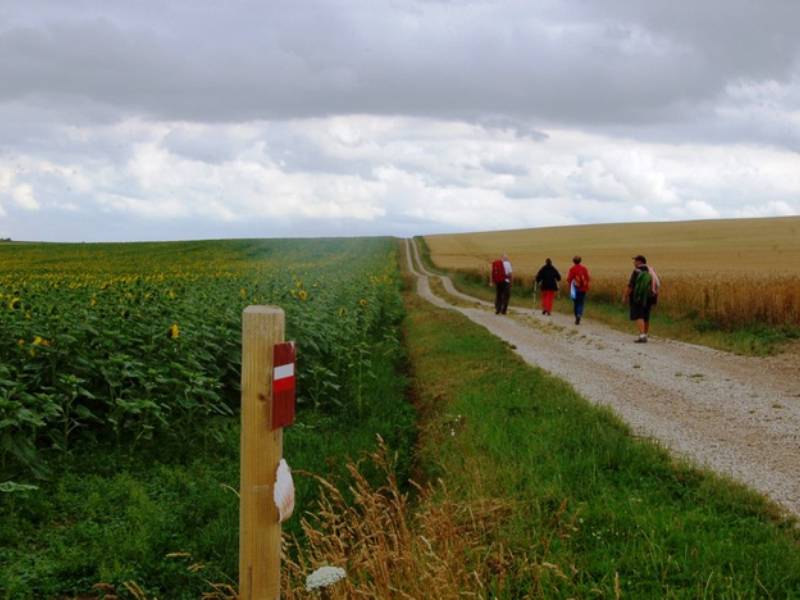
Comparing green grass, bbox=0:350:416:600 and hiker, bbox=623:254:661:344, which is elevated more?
hiker, bbox=623:254:661:344

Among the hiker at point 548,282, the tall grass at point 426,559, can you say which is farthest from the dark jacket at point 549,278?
the tall grass at point 426,559

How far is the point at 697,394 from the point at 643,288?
7924mm

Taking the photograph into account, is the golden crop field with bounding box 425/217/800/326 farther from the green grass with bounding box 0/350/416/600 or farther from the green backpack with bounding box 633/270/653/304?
the green grass with bounding box 0/350/416/600

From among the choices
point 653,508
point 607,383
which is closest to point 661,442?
point 653,508

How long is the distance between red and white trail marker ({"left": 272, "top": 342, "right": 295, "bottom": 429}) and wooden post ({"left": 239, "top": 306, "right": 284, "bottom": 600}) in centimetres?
2

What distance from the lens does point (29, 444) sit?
23.6 ft

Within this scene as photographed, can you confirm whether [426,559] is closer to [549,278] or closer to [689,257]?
[549,278]

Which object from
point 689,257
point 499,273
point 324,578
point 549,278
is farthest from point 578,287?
point 689,257

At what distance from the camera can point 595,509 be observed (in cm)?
566

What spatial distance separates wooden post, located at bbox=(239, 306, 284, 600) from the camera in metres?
3.38

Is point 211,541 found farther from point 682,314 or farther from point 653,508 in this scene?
point 682,314

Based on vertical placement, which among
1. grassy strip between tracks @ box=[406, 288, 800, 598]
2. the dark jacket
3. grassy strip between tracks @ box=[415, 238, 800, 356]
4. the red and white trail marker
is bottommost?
grassy strip between tracks @ box=[415, 238, 800, 356]

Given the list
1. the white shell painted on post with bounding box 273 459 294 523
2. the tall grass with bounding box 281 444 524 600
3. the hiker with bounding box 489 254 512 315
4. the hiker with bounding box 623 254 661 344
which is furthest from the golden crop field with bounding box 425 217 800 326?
the white shell painted on post with bounding box 273 459 294 523

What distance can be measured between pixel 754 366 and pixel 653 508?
1031cm
